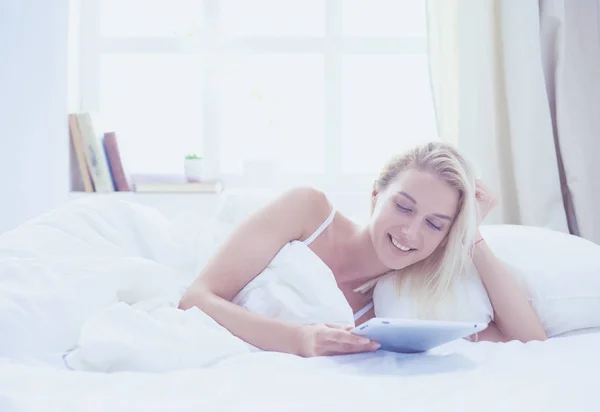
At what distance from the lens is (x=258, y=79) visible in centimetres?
285

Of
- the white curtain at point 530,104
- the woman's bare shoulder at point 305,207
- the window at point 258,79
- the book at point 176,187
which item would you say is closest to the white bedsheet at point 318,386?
the woman's bare shoulder at point 305,207

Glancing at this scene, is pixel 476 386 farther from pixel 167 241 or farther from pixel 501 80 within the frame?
pixel 501 80

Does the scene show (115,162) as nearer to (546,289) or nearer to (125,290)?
(125,290)

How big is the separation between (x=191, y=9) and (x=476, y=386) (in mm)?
2487

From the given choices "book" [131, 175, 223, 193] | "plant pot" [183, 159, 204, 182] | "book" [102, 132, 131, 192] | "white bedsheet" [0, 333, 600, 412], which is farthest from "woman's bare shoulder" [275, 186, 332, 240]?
"book" [102, 132, 131, 192]

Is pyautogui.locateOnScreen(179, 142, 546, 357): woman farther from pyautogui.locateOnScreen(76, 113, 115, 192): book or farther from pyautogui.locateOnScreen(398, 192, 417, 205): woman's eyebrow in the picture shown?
pyautogui.locateOnScreen(76, 113, 115, 192): book

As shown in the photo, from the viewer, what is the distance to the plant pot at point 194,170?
2.65 meters

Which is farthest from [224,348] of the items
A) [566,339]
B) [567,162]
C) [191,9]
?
[191,9]

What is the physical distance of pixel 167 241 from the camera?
165cm

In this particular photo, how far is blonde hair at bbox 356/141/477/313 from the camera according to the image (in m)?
1.48

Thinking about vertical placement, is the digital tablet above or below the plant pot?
below

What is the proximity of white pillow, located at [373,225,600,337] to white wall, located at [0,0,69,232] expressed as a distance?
144cm

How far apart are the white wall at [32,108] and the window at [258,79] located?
29 cm

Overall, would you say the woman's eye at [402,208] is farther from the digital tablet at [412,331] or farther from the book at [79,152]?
the book at [79,152]
